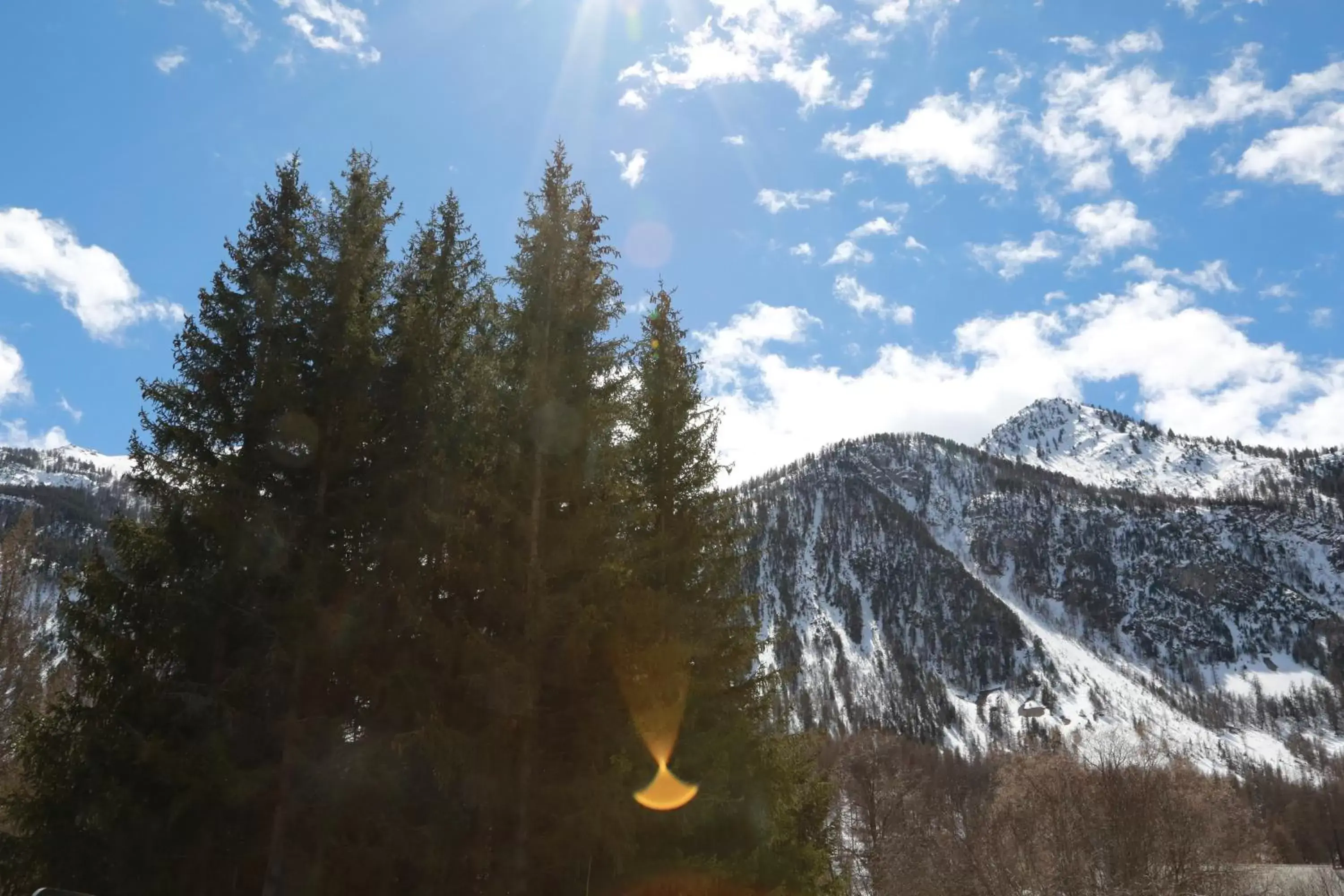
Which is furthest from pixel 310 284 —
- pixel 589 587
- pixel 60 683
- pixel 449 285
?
pixel 60 683

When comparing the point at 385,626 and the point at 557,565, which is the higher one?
the point at 557,565

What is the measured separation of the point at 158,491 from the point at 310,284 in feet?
14.1

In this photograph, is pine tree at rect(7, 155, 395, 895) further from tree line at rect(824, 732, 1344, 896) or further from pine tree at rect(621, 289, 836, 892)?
tree line at rect(824, 732, 1344, 896)

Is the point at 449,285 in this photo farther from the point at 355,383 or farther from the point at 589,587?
the point at 589,587

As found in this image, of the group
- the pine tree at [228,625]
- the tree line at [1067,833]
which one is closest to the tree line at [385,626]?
the pine tree at [228,625]

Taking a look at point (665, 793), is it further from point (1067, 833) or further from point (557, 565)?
point (1067, 833)

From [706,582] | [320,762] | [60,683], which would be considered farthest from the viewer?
[60,683]

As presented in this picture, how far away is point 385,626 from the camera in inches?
551

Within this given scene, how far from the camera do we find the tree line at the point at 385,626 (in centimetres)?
1220

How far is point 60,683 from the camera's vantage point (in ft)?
70.8

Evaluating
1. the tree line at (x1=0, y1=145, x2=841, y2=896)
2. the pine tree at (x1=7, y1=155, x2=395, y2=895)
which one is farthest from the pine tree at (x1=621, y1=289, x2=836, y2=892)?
the pine tree at (x1=7, y1=155, x2=395, y2=895)

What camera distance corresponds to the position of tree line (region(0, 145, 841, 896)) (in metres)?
12.2

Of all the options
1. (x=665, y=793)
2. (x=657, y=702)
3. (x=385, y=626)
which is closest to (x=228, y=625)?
(x=385, y=626)

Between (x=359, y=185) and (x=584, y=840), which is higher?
(x=359, y=185)
